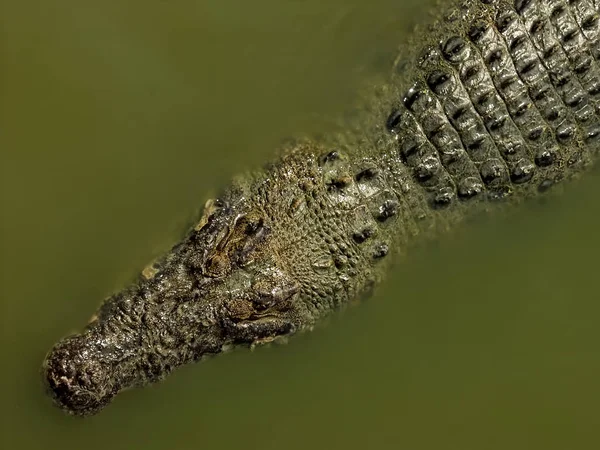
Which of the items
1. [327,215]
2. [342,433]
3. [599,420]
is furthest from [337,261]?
[599,420]

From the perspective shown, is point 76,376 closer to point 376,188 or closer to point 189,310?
point 189,310

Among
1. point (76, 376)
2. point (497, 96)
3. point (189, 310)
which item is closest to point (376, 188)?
point (497, 96)

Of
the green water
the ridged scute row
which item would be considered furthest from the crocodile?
the green water

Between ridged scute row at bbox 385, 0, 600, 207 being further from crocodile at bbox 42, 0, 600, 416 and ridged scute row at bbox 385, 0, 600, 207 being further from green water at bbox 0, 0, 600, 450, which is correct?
green water at bbox 0, 0, 600, 450

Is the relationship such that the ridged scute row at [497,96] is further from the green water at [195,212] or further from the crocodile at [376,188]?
the green water at [195,212]

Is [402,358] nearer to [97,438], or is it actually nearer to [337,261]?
[337,261]

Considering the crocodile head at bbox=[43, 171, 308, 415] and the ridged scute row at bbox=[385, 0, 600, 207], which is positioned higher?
the ridged scute row at bbox=[385, 0, 600, 207]

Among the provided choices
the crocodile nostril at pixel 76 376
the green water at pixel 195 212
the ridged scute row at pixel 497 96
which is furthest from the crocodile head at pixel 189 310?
the ridged scute row at pixel 497 96
